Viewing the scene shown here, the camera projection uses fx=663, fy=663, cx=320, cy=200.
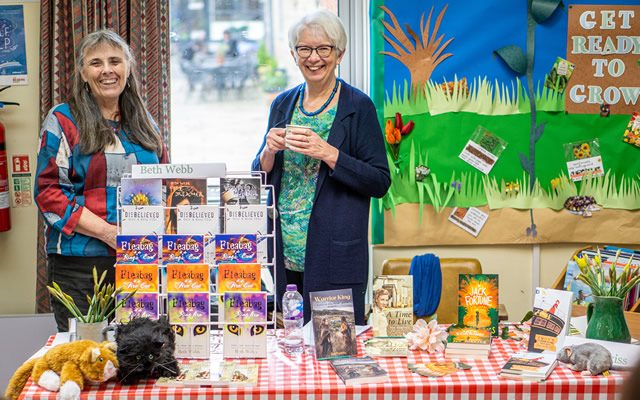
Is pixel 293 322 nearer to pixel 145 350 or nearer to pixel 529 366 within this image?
pixel 145 350

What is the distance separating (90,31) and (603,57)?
272 centimetres

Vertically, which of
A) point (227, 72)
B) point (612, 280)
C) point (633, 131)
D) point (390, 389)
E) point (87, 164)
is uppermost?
point (227, 72)

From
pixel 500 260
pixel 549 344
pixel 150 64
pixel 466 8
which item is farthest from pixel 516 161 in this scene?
pixel 150 64

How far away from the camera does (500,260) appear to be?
3709mm

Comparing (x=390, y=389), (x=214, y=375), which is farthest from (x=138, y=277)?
(x=390, y=389)

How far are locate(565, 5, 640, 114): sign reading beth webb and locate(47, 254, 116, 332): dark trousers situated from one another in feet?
8.29

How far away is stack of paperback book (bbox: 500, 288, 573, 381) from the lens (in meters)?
1.94

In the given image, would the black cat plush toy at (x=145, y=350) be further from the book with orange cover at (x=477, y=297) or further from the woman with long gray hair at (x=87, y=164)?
the book with orange cover at (x=477, y=297)

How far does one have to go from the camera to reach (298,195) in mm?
2574

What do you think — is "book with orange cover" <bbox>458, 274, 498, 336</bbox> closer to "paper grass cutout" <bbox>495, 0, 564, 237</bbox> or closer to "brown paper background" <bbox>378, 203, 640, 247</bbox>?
"brown paper background" <bbox>378, 203, 640, 247</bbox>

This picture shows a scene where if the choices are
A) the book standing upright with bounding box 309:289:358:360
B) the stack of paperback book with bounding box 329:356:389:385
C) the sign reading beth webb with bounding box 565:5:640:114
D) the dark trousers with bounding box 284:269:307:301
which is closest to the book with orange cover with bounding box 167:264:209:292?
the book standing upright with bounding box 309:289:358:360

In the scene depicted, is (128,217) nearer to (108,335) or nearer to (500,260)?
(108,335)

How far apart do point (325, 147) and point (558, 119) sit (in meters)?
1.74

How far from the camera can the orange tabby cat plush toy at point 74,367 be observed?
172cm
